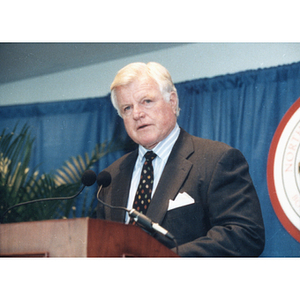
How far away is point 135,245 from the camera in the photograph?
5.69ft

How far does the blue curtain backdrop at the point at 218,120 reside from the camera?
2.65 metres

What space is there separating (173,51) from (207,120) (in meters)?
0.49

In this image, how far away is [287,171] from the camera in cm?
266

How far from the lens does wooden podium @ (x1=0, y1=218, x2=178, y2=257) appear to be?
1.56 meters

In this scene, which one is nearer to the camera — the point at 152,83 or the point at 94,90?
the point at 152,83

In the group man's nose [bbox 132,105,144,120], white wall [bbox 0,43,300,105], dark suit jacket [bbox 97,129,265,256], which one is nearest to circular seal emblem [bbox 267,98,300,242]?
dark suit jacket [bbox 97,129,265,256]

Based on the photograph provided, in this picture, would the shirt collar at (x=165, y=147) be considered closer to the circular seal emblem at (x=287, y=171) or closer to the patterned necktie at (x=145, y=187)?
the patterned necktie at (x=145, y=187)

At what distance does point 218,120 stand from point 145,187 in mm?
649

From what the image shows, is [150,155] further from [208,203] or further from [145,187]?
A: [208,203]

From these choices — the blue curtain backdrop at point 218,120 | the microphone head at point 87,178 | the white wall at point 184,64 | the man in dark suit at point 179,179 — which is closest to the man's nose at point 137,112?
the man in dark suit at point 179,179

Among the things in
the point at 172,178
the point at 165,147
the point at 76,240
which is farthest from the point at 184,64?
the point at 76,240

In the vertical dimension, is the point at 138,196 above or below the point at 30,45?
below

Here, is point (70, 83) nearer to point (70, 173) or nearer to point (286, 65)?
point (70, 173)
